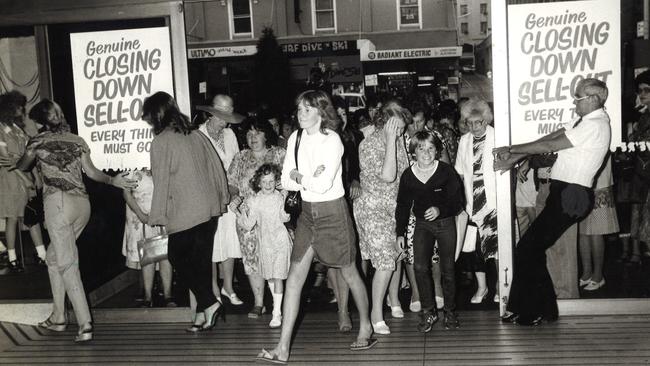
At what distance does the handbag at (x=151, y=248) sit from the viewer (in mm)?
6297

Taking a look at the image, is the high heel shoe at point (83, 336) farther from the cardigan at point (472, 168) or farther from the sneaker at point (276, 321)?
the cardigan at point (472, 168)

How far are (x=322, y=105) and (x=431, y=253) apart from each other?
1454mm

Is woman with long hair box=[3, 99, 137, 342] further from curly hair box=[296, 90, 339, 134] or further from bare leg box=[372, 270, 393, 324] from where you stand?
bare leg box=[372, 270, 393, 324]

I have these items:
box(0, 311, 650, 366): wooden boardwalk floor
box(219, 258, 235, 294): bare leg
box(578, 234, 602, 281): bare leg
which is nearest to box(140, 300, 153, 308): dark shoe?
box(0, 311, 650, 366): wooden boardwalk floor

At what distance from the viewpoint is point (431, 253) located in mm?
5727

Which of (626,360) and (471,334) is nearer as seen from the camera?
(626,360)

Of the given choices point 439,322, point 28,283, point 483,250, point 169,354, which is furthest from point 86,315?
point 483,250

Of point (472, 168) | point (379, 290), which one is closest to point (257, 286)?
point (379, 290)

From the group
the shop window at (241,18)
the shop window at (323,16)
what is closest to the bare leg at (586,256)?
the shop window at (323,16)

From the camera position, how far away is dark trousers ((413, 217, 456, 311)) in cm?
565

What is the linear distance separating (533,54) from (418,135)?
112 centimetres

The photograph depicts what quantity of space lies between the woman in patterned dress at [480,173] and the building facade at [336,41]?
14.4 meters

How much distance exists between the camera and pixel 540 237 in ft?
18.4

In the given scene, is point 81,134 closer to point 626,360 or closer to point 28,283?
point 28,283
